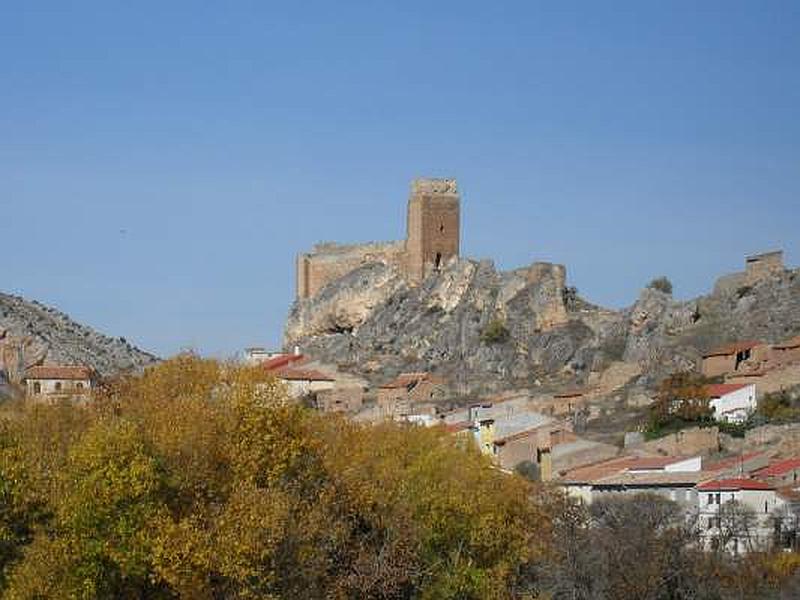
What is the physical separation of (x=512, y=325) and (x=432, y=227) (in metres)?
12.4

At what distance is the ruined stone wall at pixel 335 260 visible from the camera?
379ft

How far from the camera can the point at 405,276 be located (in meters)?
112

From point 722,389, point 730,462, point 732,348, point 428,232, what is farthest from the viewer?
point 428,232

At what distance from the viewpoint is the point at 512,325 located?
101 metres

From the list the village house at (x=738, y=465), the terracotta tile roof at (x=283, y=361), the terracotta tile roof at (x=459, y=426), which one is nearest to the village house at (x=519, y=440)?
the terracotta tile roof at (x=459, y=426)

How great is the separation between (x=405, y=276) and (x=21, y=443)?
68236 millimetres

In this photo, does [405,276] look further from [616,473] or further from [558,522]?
[558,522]

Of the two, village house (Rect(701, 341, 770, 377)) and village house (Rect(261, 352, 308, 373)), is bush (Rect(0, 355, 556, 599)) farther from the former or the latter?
village house (Rect(261, 352, 308, 373))

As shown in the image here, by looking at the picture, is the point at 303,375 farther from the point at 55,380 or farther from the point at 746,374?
the point at 746,374

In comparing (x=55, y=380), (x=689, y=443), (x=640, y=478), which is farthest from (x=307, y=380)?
(x=640, y=478)

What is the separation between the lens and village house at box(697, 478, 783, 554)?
56750mm

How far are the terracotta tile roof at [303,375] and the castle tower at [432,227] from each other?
12949 mm

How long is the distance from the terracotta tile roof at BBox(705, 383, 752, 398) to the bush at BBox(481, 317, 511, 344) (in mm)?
23533

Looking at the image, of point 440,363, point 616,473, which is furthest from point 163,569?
point 440,363
